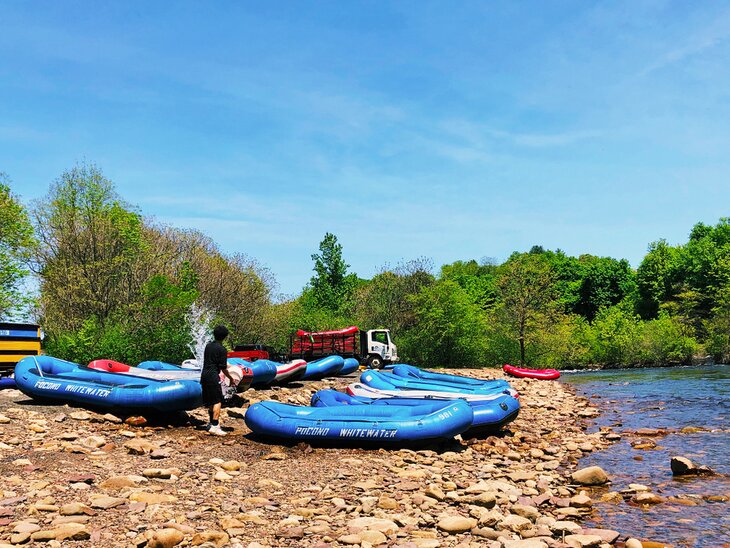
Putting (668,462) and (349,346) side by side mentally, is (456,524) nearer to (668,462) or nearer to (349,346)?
(668,462)

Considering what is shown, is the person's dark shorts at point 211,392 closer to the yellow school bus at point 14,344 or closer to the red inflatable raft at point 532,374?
the yellow school bus at point 14,344

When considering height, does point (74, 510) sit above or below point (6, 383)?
below

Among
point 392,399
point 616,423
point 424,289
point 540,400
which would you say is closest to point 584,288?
point 424,289

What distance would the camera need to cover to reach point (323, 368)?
22094 mm

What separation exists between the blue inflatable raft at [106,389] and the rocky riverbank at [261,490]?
13.0 inches

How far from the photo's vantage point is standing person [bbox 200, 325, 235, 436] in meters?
10.7

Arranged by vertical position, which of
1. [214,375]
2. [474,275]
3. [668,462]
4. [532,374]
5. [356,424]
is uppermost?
[474,275]

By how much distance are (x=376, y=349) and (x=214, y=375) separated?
821 inches

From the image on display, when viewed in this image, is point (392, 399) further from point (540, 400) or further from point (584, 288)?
point (584, 288)

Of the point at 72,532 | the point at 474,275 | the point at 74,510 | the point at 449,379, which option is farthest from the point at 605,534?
the point at 474,275

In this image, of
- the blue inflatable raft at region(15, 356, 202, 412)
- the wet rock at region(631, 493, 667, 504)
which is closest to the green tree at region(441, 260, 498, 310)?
the blue inflatable raft at region(15, 356, 202, 412)

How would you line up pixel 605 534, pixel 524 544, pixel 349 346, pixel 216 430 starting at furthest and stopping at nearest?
pixel 349 346 < pixel 216 430 < pixel 605 534 < pixel 524 544

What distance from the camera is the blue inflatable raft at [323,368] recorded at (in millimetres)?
21719

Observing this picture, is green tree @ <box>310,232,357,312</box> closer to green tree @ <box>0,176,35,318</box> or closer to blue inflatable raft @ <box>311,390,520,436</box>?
green tree @ <box>0,176,35,318</box>
